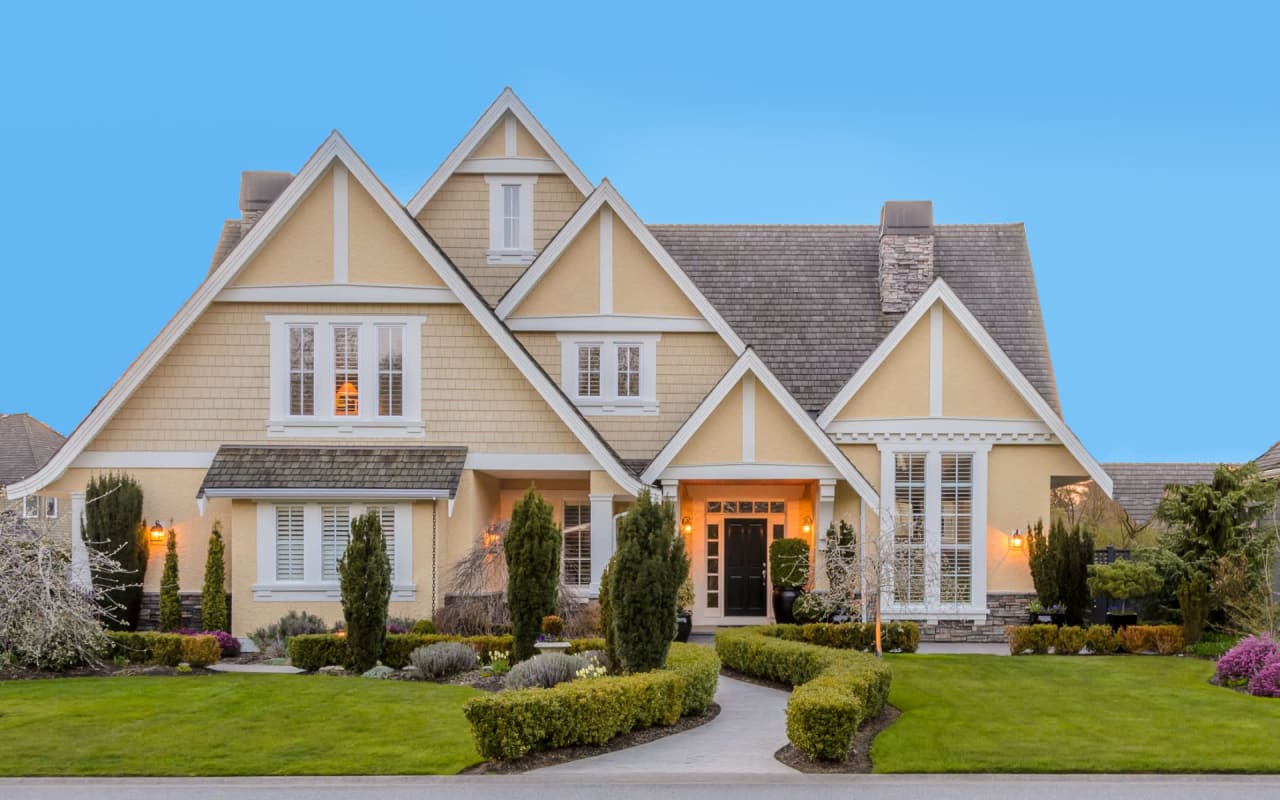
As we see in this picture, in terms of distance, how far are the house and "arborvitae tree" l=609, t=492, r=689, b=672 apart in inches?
286

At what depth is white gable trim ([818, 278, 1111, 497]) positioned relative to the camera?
24.7m

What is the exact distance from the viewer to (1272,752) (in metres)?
13.3

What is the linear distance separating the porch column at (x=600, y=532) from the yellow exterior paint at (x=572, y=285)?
4456mm

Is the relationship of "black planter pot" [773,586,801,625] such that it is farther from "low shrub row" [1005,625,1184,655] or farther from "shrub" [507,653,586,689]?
"shrub" [507,653,586,689]

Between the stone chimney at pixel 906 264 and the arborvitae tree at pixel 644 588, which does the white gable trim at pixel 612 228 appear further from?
the arborvitae tree at pixel 644 588

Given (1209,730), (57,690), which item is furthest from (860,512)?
(57,690)

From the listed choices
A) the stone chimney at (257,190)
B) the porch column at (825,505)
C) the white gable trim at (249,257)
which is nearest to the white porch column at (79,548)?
the white gable trim at (249,257)

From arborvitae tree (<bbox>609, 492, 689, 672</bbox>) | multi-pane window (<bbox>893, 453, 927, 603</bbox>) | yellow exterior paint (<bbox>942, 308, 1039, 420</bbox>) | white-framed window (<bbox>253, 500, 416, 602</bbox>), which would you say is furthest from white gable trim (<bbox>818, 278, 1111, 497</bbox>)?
arborvitae tree (<bbox>609, 492, 689, 672</bbox>)

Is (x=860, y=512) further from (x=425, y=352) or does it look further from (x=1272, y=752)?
(x=1272, y=752)

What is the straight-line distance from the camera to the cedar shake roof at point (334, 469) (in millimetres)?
22297

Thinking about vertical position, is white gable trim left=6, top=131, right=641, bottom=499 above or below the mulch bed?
above

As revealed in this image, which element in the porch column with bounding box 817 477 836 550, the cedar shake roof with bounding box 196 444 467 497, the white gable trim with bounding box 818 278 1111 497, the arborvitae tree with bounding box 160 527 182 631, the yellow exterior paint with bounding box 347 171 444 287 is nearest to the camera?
the cedar shake roof with bounding box 196 444 467 497

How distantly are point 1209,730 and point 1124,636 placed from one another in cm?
794

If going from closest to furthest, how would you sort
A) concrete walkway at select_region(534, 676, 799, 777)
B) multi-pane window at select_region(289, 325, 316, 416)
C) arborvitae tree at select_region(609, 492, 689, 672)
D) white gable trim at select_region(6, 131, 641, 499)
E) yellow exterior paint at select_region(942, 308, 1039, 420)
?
concrete walkway at select_region(534, 676, 799, 777) → arborvitae tree at select_region(609, 492, 689, 672) → white gable trim at select_region(6, 131, 641, 499) → multi-pane window at select_region(289, 325, 316, 416) → yellow exterior paint at select_region(942, 308, 1039, 420)
